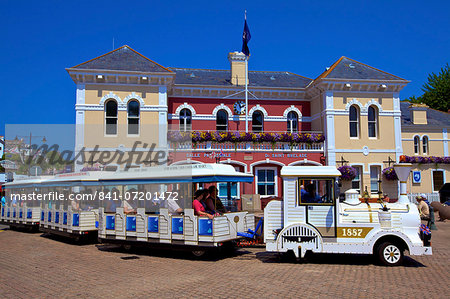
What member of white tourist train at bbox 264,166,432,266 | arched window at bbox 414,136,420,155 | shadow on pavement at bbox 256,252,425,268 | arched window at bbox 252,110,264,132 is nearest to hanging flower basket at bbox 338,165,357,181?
arched window at bbox 252,110,264,132

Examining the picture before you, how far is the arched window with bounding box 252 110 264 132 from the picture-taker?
2609 centimetres

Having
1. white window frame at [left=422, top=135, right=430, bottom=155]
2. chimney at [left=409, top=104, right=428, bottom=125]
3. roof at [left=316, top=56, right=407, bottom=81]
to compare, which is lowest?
white window frame at [left=422, top=135, right=430, bottom=155]

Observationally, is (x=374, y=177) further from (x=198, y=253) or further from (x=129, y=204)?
(x=129, y=204)

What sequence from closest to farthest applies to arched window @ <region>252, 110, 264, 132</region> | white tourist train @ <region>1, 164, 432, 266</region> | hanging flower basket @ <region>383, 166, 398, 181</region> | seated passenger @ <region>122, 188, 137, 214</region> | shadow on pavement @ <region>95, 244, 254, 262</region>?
white tourist train @ <region>1, 164, 432, 266</region> → shadow on pavement @ <region>95, 244, 254, 262</region> → seated passenger @ <region>122, 188, 137, 214</region> → hanging flower basket @ <region>383, 166, 398, 181</region> → arched window @ <region>252, 110, 264, 132</region>

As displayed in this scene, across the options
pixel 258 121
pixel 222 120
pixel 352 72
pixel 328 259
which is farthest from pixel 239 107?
pixel 328 259

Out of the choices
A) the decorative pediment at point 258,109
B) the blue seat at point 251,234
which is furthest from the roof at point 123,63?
the blue seat at point 251,234

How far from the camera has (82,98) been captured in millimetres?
22469

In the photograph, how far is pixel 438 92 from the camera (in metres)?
43.8

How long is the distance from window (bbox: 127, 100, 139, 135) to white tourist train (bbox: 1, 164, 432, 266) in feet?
→ 30.4

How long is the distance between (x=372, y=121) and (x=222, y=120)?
9654 mm

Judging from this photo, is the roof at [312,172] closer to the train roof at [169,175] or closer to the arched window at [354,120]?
the train roof at [169,175]

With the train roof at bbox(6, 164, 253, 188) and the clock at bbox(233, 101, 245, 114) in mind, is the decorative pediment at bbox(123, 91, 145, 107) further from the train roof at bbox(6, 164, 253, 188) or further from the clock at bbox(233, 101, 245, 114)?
the train roof at bbox(6, 164, 253, 188)

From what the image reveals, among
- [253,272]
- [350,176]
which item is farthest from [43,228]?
[350,176]

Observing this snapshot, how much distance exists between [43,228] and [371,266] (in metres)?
13.0
